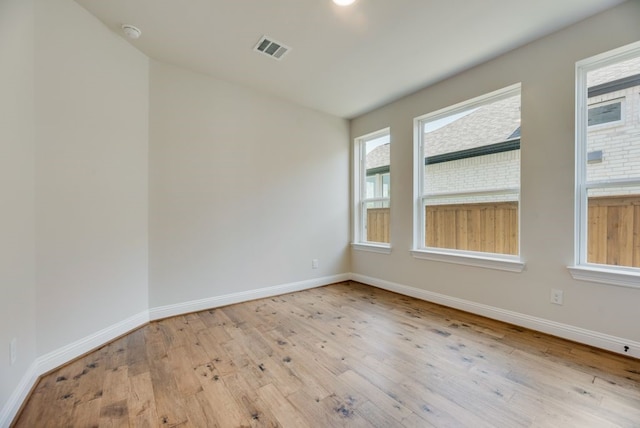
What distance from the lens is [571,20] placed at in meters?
2.11

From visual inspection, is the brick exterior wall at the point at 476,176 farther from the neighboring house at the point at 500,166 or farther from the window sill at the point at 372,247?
the window sill at the point at 372,247

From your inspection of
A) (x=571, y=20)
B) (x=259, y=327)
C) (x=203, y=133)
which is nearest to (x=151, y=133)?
(x=203, y=133)

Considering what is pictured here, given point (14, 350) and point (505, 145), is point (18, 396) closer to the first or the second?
point (14, 350)

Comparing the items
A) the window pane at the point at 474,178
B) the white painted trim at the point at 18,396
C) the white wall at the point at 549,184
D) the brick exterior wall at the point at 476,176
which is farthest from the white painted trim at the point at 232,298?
the brick exterior wall at the point at 476,176

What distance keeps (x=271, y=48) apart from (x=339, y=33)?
659 millimetres

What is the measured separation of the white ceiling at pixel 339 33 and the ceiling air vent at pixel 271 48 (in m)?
0.06

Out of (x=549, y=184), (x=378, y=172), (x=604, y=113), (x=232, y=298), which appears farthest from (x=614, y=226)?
(x=232, y=298)

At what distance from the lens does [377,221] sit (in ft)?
13.3

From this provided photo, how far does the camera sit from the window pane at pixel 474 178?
8.66 ft

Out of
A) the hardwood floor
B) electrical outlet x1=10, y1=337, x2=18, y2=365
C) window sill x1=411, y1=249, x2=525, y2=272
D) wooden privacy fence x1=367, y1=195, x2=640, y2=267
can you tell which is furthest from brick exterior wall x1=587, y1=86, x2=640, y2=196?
electrical outlet x1=10, y1=337, x2=18, y2=365

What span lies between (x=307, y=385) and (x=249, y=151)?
8.53 feet

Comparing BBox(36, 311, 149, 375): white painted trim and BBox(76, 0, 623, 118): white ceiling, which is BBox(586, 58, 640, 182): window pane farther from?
BBox(36, 311, 149, 375): white painted trim

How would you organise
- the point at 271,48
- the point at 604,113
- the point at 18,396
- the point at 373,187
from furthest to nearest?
the point at 373,187 → the point at 271,48 → the point at 604,113 → the point at 18,396

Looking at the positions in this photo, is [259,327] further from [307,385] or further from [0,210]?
[0,210]
